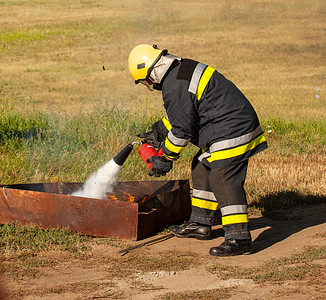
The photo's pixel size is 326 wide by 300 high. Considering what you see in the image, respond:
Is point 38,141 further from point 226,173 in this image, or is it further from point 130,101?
point 226,173

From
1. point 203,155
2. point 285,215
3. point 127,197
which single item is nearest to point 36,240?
point 127,197

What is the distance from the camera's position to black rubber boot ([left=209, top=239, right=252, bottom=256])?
467 cm

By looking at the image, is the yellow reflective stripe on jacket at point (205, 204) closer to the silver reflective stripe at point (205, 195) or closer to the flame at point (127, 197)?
the silver reflective stripe at point (205, 195)

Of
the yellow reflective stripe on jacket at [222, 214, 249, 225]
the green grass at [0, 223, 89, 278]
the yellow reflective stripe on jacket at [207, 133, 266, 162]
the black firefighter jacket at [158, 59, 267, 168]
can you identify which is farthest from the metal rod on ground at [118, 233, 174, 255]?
the yellow reflective stripe on jacket at [207, 133, 266, 162]

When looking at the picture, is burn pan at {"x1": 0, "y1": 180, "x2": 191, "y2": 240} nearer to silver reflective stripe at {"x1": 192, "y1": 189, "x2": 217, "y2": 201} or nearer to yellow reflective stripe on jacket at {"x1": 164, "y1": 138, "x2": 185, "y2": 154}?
silver reflective stripe at {"x1": 192, "y1": 189, "x2": 217, "y2": 201}

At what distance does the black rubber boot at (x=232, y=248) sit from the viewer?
184 inches

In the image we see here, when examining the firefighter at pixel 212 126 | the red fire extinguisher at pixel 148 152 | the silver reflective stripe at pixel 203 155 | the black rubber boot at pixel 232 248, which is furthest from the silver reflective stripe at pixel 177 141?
the black rubber boot at pixel 232 248

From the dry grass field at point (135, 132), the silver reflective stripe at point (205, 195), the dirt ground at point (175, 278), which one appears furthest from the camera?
the silver reflective stripe at point (205, 195)

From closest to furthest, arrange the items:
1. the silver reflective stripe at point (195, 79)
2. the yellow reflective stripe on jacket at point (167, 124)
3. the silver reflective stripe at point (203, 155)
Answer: the silver reflective stripe at point (195, 79), the silver reflective stripe at point (203, 155), the yellow reflective stripe on jacket at point (167, 124)

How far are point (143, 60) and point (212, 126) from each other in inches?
35.1

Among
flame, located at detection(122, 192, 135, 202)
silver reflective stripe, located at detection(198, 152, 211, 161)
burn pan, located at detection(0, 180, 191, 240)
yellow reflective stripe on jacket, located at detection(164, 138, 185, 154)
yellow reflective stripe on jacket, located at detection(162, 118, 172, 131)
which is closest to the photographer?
yellow reflective stripe on jacket, located at detection(164, 138, 185, 154)

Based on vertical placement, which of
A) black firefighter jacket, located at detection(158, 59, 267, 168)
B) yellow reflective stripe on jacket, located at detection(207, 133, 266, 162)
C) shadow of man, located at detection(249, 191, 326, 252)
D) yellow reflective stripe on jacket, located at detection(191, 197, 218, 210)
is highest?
black firefighter jacket, located at detection(158, 59, 267, 168)

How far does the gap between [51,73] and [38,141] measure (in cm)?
836

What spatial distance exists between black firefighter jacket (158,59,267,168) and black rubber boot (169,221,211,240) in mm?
807
